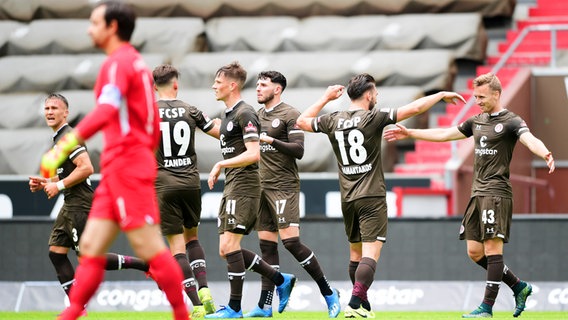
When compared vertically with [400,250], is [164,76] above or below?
above

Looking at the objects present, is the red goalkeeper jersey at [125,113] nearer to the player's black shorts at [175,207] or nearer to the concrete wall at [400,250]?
the player's black shorts at [175,207]

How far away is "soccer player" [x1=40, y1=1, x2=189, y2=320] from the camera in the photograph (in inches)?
262

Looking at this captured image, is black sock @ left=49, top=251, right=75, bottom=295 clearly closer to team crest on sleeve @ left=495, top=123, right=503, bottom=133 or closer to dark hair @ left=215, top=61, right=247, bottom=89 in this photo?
dark hair @ left=215, top=61, right=247, bottom=89

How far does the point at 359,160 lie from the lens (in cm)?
991

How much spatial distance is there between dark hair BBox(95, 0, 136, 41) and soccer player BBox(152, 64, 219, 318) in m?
3.52

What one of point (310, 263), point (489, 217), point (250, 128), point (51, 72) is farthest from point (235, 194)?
point (51, 72)

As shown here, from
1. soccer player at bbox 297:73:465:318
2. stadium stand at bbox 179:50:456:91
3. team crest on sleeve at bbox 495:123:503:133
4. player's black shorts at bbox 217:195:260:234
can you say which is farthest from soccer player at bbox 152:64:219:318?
stadium stand at bbox 179:50:456:91

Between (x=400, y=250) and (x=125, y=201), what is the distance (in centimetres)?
761

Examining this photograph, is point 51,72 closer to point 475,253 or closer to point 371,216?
point 475,253

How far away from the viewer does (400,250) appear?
13805mm

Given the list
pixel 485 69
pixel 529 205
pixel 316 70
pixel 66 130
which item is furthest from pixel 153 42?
pixel 66 130

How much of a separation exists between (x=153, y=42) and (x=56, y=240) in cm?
1036

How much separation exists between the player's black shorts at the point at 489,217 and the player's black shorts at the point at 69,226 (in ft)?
12.2

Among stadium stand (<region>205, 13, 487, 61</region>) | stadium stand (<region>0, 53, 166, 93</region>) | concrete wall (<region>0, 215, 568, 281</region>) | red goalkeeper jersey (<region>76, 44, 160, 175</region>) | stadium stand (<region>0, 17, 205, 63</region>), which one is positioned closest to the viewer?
red goalkeeper jersey (<region>76, 44, 160, 175</region>)
